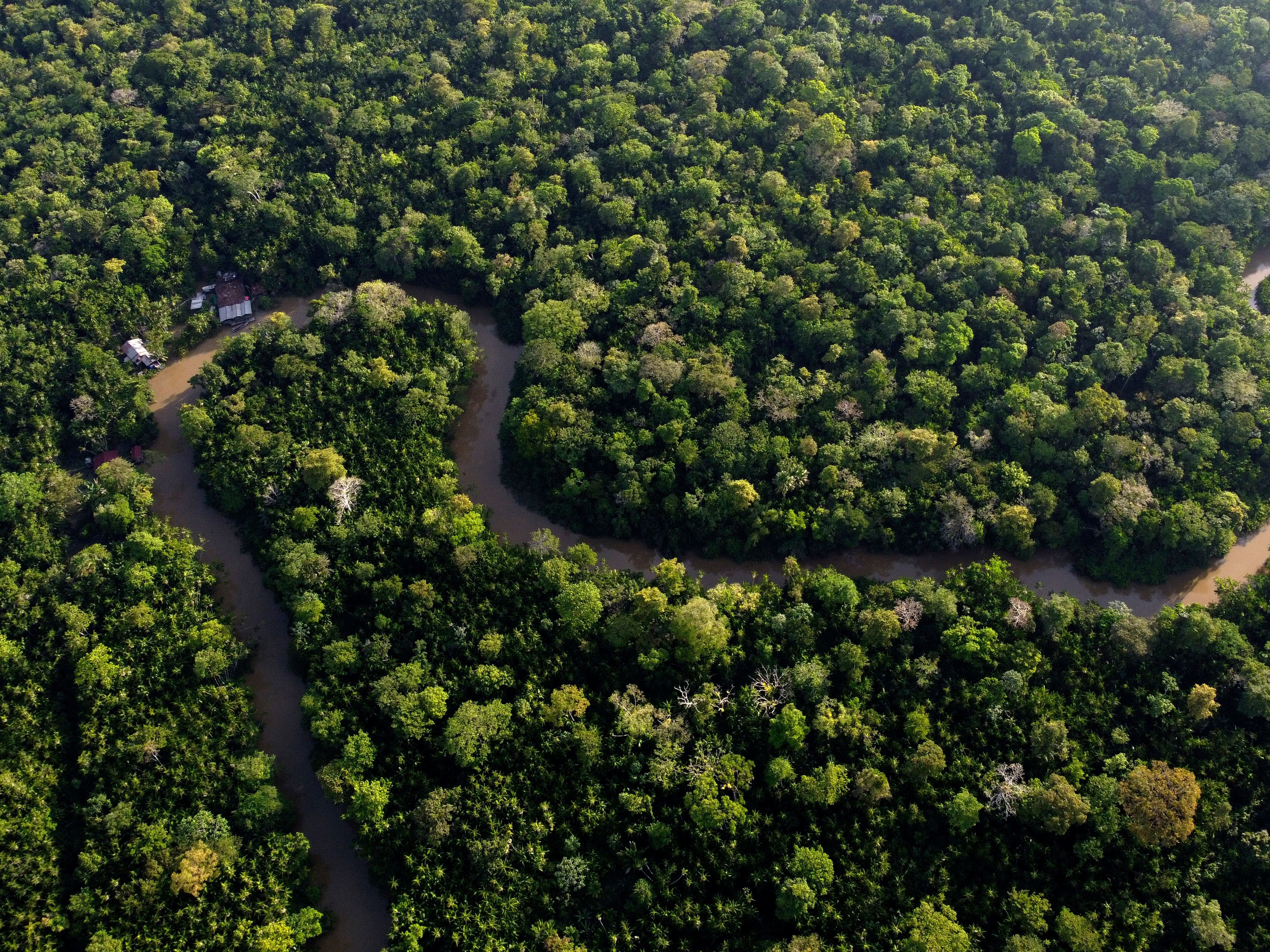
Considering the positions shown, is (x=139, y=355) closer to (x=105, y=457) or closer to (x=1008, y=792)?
(x=105, y=457)

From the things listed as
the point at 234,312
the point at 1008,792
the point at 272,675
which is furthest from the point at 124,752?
the point at 1008,792

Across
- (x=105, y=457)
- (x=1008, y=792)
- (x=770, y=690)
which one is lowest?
(x=105, y=457)

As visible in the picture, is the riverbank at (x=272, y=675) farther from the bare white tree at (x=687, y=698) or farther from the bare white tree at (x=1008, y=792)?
the bare white tree at (x=1008, y=792)

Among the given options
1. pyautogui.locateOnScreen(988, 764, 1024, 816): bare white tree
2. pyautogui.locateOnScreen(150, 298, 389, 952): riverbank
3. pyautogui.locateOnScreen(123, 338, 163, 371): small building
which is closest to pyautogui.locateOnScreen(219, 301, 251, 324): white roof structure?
pyautogui.locateOnScreen(150, 298, 389, 952): riverbank

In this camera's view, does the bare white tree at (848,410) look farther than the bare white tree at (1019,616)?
Yes

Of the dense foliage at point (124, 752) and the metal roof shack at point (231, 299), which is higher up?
the metal roof shack at point (231, 299)

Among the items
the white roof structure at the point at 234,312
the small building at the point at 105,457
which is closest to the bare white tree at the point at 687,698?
the small building at the point at 105,457

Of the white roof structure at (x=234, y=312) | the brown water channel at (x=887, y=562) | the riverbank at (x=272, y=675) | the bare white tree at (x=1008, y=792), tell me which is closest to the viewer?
the bare white tree at (x=1008, y=792)
